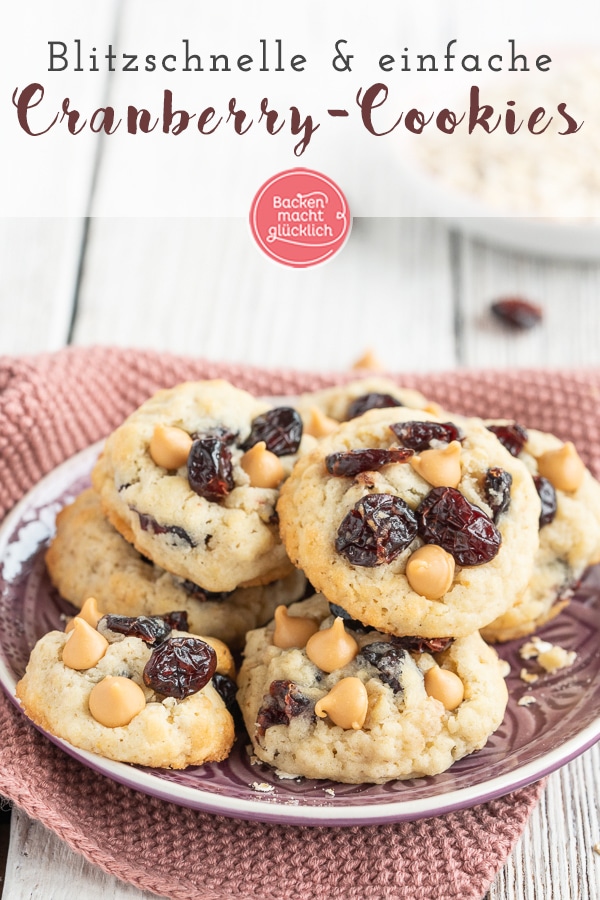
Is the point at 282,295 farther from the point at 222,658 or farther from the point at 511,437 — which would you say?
the point at 222,658

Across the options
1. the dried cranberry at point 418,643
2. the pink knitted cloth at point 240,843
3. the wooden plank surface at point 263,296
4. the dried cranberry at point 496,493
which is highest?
the wooden plank surface at point 263,296

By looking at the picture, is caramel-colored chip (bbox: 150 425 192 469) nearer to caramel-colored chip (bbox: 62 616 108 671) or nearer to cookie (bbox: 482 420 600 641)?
caramel-colored chip (bbox: 62 616 108 671)

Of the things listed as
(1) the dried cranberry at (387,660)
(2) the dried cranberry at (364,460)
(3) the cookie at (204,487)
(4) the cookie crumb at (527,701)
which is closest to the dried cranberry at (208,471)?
(3) the cookie at (204,487)

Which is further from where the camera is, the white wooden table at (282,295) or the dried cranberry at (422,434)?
the white wooden table at (282,295)

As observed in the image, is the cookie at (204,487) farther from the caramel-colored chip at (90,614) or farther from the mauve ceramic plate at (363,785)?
the mauve ceramic plate at (363,785)

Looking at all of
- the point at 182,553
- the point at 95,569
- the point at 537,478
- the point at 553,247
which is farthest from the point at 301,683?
the point at 553,247

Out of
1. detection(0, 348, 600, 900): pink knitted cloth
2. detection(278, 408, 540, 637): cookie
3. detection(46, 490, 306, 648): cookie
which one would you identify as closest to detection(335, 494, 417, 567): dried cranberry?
detection(278, 408, 540, 637): cookie

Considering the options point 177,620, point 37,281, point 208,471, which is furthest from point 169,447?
point 37,281
